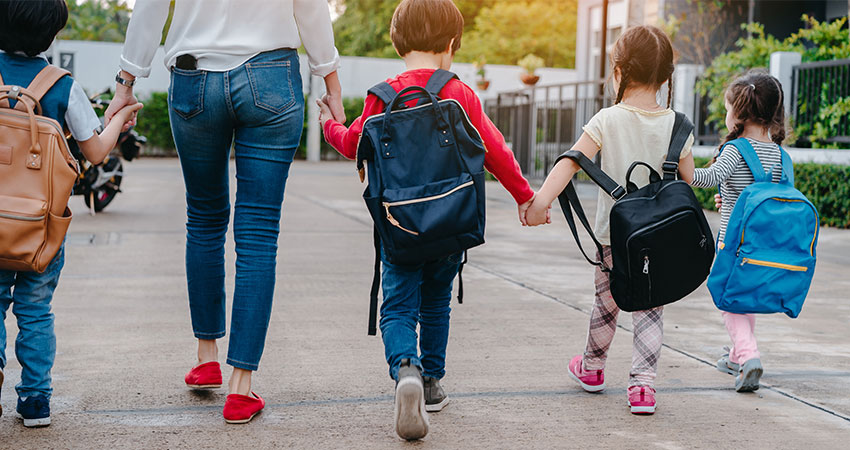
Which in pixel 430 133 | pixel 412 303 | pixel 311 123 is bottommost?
pixel 311 123

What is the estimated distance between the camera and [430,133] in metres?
2.93

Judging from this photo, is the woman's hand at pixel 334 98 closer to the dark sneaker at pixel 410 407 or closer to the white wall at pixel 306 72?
the dark sneaker at pixel 410 407

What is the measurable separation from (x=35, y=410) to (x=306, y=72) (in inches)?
1207

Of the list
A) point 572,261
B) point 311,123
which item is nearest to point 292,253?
point 572,261

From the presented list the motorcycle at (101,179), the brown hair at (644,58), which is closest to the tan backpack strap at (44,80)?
the brown hair at (644,58)

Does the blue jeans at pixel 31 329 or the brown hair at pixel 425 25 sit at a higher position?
the brown hair at pixel 425 25

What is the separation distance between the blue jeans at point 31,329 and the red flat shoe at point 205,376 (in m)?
0.55

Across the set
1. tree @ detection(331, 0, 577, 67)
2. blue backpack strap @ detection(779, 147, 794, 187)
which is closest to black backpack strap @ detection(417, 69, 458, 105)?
blue backpack strap @ detection(779, 147, 794, 187)

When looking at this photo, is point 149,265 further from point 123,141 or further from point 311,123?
point 311,123

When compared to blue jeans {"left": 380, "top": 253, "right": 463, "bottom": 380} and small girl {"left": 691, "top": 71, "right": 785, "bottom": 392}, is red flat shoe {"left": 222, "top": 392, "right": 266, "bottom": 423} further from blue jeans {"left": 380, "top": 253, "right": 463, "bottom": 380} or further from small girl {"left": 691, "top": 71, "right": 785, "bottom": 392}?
small girl {"left": 691, "top": 71, "right": 785, "bottom": 392}

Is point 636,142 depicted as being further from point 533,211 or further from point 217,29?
point 217,29

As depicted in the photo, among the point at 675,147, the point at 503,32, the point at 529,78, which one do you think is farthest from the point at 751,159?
the point at 503,32

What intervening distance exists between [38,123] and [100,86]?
2894 cm

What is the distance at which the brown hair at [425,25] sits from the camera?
3.09m
